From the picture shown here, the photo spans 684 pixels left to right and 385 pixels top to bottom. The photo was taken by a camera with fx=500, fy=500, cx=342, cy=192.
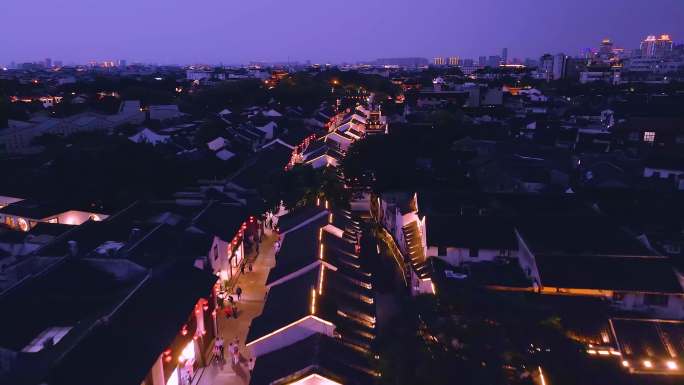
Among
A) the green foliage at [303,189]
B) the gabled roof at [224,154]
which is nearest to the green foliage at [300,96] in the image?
the gabled roof at [224,154]

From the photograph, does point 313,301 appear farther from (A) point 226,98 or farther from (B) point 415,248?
(A) point 226,98

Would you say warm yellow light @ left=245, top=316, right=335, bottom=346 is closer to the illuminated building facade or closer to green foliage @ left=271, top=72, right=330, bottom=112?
green foliage @ left=271, top=72, right=330, bottom=112

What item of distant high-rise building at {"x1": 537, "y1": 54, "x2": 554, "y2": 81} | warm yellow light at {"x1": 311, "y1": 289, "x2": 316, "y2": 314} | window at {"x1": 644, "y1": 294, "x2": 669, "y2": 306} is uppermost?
distant high-rise building at {"x1": 537, "y1": 54, "x2": 554, "y2": 81}

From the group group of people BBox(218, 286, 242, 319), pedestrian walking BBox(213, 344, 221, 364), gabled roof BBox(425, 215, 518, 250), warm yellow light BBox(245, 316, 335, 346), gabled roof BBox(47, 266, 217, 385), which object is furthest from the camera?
gabled roof BBox(425, 215, 518, 250)

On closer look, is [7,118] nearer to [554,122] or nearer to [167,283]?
[167,283]

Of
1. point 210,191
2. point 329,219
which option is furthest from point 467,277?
point 210,191

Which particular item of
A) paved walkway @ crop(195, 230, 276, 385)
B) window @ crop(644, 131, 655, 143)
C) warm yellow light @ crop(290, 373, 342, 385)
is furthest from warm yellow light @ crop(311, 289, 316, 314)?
window @ crop(644, 131, 655, 143)

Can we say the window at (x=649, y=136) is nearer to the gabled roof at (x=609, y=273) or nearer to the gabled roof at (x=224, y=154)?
the gabled roof at (x=609, y=273)
